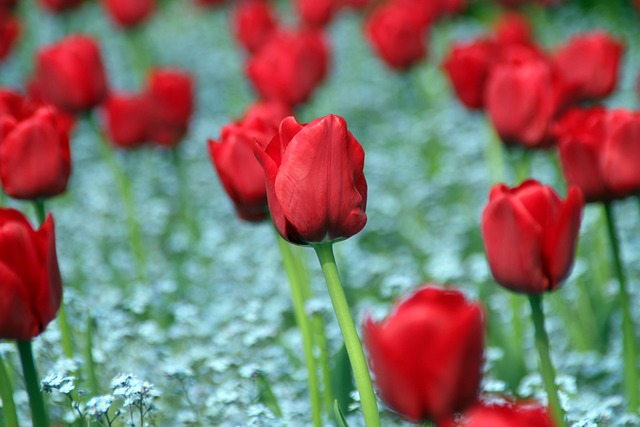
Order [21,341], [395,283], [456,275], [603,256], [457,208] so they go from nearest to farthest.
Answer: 1. [21,341]
2. [395,283]
3. [456,275]
4. [603,256]
5. [457,208]

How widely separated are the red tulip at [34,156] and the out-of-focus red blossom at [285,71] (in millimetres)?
1226

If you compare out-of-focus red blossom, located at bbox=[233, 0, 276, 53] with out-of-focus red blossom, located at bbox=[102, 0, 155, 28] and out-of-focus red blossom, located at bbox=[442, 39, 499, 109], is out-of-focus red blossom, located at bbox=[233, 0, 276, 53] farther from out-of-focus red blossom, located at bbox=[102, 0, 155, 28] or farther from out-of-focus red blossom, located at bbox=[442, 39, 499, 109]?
out-of-focus red blossom, located at bbox=[442, 39, 499, 109]

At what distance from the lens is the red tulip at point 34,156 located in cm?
163

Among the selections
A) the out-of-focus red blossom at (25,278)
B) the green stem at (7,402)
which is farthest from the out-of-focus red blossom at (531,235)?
the green stem at (7,402)

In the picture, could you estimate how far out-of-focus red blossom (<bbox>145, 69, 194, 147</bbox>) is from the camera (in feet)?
9.46

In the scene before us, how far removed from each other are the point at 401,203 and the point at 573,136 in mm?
2108

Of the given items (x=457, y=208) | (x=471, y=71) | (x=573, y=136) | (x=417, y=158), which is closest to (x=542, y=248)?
(x=573, y=136)

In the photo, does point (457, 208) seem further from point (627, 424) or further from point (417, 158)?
point (627, 424)

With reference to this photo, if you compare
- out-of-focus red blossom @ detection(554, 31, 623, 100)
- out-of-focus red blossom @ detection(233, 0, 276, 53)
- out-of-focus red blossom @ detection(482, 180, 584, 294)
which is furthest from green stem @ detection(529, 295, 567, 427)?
out-of-focus red blossom @ detection(233, 0, 276, 53)

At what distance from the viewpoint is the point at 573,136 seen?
1631mm

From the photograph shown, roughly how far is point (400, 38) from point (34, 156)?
2232mm

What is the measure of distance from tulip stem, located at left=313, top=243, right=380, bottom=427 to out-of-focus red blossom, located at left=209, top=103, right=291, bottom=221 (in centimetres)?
40

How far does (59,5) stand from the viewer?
450cm

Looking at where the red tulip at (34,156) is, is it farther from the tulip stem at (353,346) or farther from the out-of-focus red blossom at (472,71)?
the out-of-focus red blossom at (472,71)
